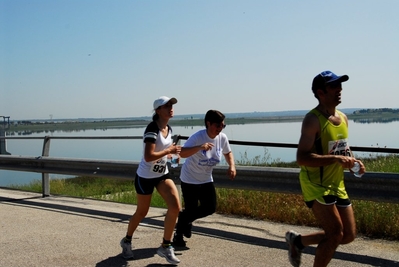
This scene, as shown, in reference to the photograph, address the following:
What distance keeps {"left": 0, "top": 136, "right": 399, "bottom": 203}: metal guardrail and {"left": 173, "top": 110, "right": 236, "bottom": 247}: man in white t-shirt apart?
931 mm

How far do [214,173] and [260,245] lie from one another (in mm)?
1656

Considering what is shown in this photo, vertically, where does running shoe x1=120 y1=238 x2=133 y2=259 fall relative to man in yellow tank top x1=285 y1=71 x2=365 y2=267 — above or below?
below

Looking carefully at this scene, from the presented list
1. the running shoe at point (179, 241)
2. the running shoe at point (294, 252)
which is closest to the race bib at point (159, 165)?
the running shoe at point (179, 241)

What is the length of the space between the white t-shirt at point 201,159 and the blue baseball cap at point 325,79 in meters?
1.91

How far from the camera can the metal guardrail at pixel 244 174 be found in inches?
241

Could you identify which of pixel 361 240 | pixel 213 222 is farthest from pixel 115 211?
pixel 361 240

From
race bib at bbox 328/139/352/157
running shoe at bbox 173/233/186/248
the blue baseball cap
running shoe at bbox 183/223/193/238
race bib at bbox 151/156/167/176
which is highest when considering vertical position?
the blue baseball cap

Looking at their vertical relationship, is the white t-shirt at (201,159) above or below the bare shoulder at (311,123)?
below

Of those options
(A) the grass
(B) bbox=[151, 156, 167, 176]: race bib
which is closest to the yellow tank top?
(B) bbox=[151, 156, 167, 176]: race bib

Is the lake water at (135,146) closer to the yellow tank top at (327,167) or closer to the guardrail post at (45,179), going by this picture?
the guardrail post at (45,179)

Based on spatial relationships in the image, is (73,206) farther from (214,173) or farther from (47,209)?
(214,173)

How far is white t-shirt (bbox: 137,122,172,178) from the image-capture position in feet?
18.5

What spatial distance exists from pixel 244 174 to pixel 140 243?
1745 millimetres

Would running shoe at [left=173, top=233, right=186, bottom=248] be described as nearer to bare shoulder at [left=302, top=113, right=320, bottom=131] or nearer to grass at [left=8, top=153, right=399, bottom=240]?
grass at [left=8, top=153, right=399, bottom=240]
